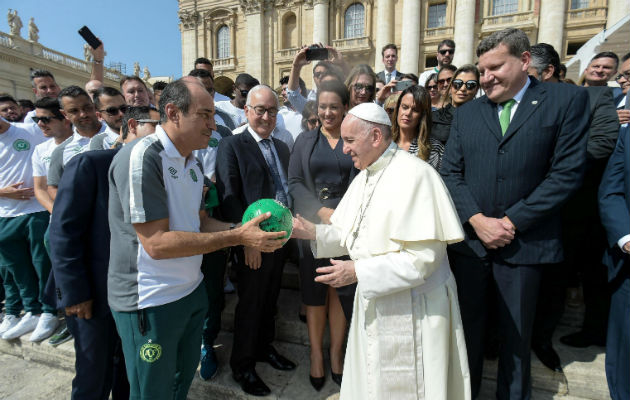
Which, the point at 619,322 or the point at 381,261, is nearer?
the point at 381,261

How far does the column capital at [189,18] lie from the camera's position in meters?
35.5

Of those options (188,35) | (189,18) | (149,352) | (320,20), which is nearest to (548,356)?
(149,352)

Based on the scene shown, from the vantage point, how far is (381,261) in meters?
1.98

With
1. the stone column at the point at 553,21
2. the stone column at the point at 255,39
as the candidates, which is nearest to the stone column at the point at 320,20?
the stone column at the point at 255,39

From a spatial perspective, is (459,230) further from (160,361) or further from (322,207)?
(160,361)

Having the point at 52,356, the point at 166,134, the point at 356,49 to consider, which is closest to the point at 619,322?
the point at 166,134

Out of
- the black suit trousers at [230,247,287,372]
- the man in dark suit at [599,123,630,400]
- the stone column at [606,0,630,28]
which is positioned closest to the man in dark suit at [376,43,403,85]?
the man in dark suit at [599,123,630,400]

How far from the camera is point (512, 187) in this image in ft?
8.22

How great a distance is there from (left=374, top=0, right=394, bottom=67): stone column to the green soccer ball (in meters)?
28.3

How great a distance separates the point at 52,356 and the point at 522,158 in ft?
18.0

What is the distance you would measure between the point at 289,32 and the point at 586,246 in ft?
114

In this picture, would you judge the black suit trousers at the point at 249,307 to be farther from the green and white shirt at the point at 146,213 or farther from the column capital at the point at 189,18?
the column capital at the point at 189,18

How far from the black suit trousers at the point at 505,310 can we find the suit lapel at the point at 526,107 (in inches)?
40.2

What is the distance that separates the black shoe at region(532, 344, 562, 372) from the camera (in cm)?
309
